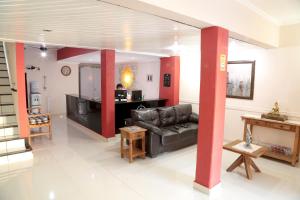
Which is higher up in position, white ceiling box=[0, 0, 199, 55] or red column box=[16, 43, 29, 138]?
white ceiling box=[0, 0, 199, 55]

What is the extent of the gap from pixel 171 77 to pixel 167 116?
1674 millimetres

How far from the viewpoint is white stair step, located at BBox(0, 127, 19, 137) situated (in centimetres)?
409

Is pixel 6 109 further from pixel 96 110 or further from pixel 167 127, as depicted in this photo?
pixel 167 127

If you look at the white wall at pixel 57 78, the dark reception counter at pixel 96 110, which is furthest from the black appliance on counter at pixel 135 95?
the white wall at pixel 57 78

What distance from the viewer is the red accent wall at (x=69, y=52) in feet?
18.9

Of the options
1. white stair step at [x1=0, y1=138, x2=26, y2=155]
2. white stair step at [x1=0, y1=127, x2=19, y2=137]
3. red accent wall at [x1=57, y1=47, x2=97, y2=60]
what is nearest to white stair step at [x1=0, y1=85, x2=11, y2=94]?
white stair step at [x1=0, y1=127, x2=19, y2=137]

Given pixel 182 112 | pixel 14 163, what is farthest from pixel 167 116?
pixel 14 163

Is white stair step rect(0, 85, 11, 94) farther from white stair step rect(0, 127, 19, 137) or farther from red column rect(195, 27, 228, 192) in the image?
red column rect(195, 27, 228, 192)

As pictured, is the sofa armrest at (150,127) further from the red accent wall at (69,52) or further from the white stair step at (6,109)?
the white stair step at (6,109)

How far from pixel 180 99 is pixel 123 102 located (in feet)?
6.04

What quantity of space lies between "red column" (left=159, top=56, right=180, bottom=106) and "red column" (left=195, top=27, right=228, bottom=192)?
3.45 metres

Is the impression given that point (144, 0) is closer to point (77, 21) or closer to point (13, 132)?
point (77, 21)

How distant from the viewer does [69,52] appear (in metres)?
6.79

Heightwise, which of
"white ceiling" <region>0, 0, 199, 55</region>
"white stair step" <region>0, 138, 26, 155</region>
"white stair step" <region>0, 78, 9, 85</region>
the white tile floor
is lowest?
the white tile floor
